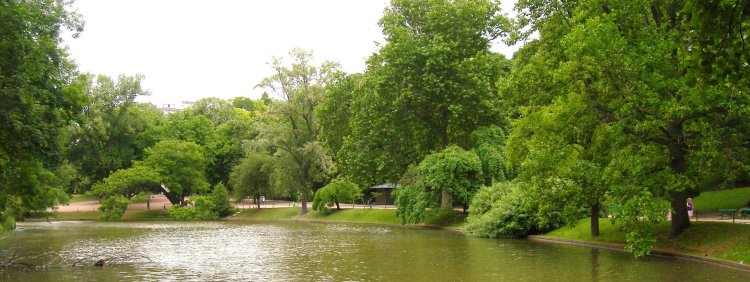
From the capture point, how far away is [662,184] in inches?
949

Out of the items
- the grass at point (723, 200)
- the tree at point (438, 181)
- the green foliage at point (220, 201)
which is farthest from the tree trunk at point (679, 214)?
the green foliage at point (220, 201)

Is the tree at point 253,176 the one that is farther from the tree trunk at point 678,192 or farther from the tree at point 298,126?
the tree trunk at point 678,192

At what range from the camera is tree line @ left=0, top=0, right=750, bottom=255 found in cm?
2216

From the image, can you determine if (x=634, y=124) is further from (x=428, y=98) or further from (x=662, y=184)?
(x=428, y=98)

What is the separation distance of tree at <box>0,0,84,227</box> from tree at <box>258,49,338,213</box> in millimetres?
37917

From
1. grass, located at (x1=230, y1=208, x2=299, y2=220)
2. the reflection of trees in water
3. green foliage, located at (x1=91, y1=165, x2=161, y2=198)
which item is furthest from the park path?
the reflection of trees in water

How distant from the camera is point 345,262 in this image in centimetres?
2558

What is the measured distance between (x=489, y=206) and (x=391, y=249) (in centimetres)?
1120

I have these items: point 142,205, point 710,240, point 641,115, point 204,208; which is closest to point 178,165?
point 204,208

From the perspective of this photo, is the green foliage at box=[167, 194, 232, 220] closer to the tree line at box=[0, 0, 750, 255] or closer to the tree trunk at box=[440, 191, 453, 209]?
the tree line at box=[0, 0, 750, 255]

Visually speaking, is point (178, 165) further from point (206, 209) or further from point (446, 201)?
point (446, 201)

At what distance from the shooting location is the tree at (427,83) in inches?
1850

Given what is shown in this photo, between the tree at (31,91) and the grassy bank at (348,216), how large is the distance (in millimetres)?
29372

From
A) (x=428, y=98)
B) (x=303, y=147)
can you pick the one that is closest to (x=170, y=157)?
(x=303, y=147)
